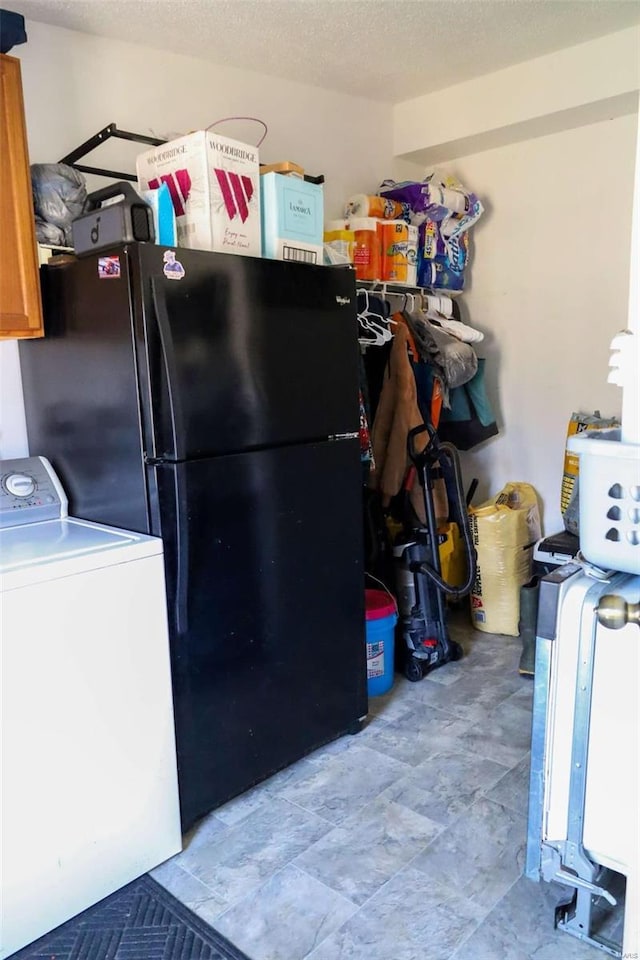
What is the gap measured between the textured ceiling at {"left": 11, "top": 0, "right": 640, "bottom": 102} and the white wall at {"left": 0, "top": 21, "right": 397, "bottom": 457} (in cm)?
7

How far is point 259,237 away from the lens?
221 cm

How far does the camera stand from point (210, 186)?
2014mm

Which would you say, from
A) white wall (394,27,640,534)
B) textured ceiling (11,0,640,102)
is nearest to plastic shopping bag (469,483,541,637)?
white wall (394,27,640,534)

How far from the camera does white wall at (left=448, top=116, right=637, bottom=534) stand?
10.9 ft

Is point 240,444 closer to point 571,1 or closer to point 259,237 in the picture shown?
point 259,237

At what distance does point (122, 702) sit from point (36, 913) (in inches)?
21.0

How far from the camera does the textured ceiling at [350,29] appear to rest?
7.82 feet

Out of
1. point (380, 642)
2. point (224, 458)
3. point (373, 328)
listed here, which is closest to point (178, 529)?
point (224, 458)

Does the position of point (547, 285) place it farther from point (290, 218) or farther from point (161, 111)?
point (161, 111)

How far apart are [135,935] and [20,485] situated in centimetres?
129

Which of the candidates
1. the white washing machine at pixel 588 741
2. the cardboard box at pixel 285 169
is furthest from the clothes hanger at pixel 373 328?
the white washing machine at pixel 588 741

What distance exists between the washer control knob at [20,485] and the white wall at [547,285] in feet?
8.58

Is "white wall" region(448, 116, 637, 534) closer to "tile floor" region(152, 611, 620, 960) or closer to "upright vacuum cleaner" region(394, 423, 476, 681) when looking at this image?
"upright vacuum cleaner" region(394, 423, 476, 681)

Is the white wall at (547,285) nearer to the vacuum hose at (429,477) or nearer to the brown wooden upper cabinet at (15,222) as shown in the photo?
the vacuum hose at (429,477)
